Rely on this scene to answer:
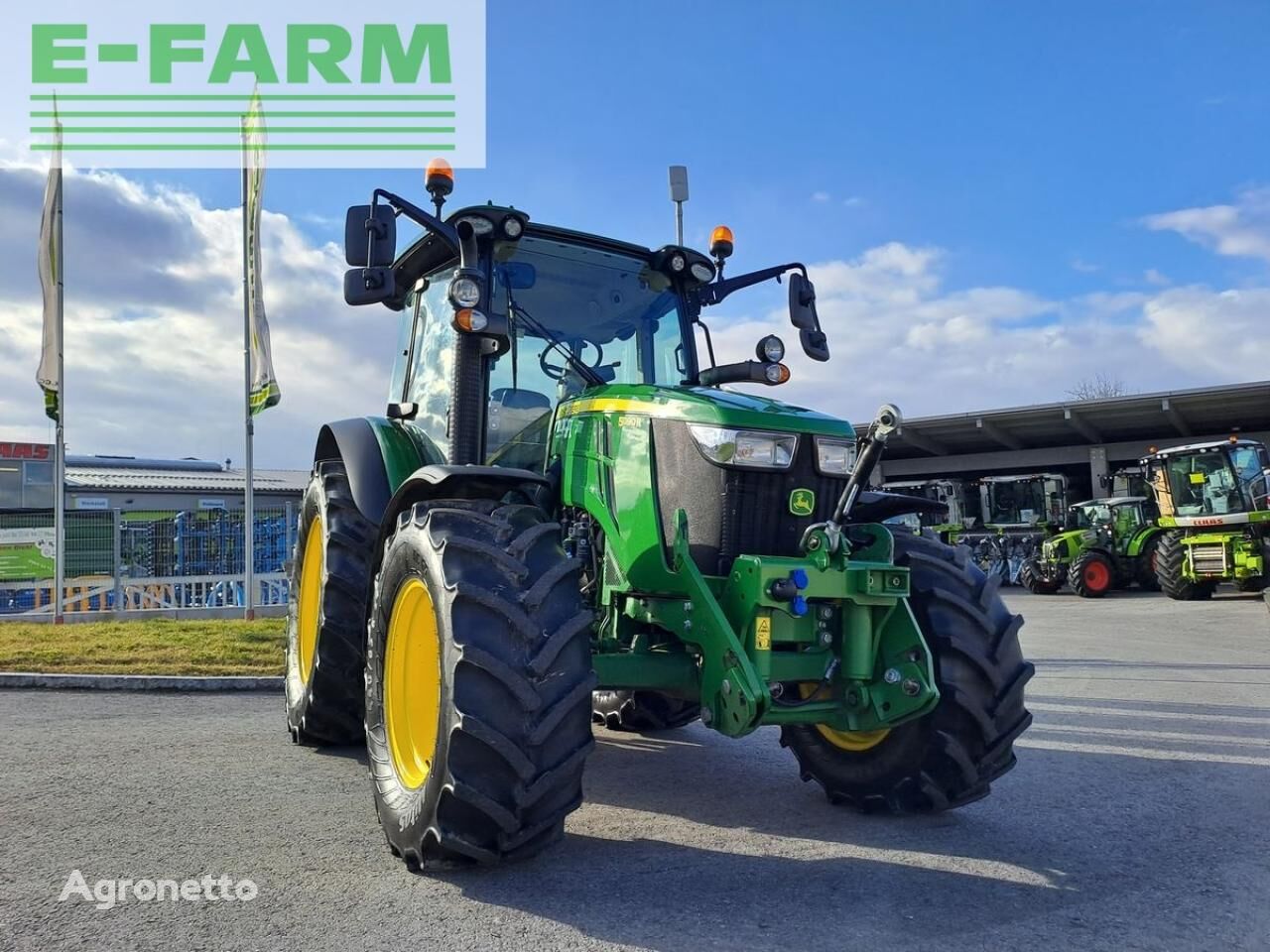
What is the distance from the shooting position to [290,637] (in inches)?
237

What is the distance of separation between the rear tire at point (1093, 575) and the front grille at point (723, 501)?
18572 mm

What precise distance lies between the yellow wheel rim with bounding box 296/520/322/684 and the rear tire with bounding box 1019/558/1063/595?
1941 centimetres

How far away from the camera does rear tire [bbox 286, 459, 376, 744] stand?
4.99 m

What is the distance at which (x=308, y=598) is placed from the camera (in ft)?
20.0

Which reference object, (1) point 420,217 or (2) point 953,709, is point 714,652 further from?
(1) point 420,217

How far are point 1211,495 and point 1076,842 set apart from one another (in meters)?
17.1

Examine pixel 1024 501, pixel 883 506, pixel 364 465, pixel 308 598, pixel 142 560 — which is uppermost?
pixel 364 465

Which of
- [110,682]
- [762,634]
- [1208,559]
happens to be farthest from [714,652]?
[1208,559]

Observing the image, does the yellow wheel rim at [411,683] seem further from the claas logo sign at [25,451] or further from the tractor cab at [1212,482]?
the claas logo sign at [25,451]

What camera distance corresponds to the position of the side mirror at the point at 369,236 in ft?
13.9

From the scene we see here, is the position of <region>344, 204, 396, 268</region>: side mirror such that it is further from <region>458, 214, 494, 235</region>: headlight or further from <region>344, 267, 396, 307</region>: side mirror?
<region>458, 214, 494, 235</region>: headlight

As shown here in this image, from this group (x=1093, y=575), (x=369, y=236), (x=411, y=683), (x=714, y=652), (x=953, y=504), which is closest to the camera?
(x=714, y=652)

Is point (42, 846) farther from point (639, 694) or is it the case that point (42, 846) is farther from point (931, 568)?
point (931, 568)

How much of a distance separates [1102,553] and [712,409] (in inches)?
755
